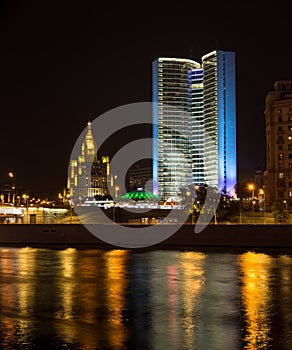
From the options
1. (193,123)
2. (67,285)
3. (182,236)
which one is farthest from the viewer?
(193,123)

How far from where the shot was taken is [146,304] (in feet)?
49.3

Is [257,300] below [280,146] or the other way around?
below

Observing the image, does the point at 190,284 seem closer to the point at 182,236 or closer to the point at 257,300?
the point at 257,300

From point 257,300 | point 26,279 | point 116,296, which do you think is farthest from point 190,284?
point 26,279

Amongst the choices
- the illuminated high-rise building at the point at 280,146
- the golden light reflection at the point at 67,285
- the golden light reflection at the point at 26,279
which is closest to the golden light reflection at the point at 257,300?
the golden light reflection at the point at 67,285

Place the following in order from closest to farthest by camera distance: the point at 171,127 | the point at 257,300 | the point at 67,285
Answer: the point at 257,300 < the point at 67,285 < the point at 171,127

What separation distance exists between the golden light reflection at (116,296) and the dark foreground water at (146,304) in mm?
22

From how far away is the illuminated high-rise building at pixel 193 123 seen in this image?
592 ft

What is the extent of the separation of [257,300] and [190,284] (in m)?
3.31

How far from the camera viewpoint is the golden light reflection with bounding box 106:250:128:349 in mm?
11445

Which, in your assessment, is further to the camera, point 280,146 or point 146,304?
point 280,146

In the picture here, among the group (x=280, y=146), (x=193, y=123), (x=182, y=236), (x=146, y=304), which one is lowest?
(x=146, y=304)

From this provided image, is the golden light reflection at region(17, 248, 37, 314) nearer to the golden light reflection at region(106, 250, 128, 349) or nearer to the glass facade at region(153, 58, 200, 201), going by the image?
the golden light reflection at region(106, 250, 128, 349)

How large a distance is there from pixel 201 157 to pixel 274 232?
156 metres
